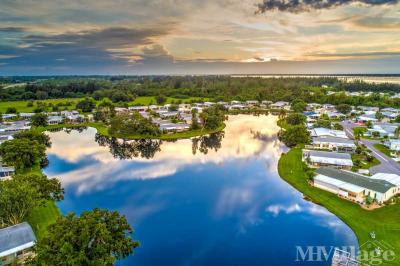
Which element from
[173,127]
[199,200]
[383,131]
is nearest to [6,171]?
[199,200]

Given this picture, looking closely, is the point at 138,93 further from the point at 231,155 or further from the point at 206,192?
the point at 206,192

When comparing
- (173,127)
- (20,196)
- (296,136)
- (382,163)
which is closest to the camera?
(20,196)

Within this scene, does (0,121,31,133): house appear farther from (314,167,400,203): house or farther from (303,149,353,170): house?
(314,167,400,203): house

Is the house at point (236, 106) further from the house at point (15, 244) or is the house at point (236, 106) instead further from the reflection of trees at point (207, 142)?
the house at point (15, 244)

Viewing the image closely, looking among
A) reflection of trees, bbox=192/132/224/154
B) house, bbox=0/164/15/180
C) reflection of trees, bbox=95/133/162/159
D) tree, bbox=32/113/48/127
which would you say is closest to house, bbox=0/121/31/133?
tree, bbox=32/113/48/127

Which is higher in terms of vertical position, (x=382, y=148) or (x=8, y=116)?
(x=8, y=116)

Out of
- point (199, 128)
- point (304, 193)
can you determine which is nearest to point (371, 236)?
point (304, 193)

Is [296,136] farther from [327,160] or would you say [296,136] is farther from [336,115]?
[336,115]
